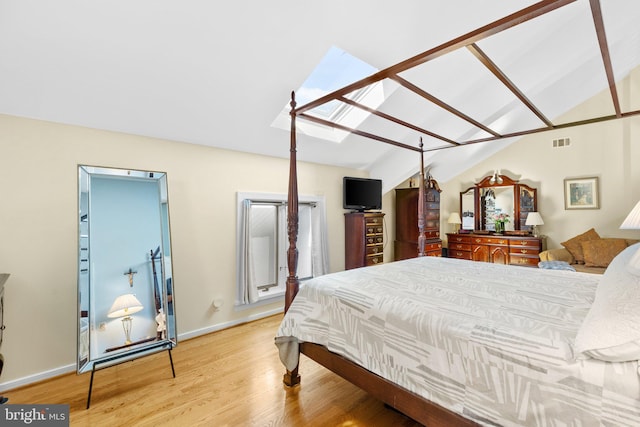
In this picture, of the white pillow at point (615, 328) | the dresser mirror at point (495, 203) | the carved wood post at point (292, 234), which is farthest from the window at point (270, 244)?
the dresser mirror at point (495, 203)

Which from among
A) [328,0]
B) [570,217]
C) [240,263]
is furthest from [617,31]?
[240,263]

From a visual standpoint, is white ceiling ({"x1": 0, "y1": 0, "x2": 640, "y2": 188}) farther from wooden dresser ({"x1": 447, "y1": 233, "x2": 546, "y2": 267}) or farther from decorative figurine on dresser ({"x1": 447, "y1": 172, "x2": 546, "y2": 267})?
wooden dresser ({"x1": 447, "y1": 233, "x2": 546, "y2": 267})

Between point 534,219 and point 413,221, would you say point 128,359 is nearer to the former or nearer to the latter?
point 413,221

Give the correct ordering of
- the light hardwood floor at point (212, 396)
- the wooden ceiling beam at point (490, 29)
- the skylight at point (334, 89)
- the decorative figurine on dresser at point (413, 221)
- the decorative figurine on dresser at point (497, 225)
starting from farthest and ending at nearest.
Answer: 1. the decorative figurine on dresser at point (413, 221)
2. the decorative figurine on dresser at point (497, 225)
3. the skylight at point (334, 89)
4. the light hardwood floor at point (212, 396)
5. the wooden ceiling beam at point (490, 29)

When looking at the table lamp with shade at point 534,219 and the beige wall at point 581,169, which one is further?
the table lamp with shade at point 534,219

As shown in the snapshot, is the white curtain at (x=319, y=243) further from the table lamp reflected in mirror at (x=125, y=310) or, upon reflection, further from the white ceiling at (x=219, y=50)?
the table lamp reflected in mirror at (x=125, y=310)

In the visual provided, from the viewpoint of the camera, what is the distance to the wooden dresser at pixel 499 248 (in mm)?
4516

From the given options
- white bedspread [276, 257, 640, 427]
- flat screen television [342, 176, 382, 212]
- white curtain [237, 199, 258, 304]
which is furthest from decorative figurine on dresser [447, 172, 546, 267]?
white curtain [237, 199, 258, 304]

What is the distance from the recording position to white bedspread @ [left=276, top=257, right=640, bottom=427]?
88cm

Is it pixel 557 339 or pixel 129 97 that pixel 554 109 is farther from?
pixel 129 97

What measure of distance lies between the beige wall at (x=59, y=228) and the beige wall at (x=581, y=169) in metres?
5.05

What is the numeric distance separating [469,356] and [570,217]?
4.87 m

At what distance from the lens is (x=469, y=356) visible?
110cm

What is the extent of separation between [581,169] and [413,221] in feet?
8.67
